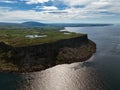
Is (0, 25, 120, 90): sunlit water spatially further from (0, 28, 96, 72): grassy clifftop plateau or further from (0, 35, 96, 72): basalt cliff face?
(0, 28, 96, 72): grassy clifftop plateau

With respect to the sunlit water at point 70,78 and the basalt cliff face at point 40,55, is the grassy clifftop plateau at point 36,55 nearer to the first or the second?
the basalt cliff face at point 40,55

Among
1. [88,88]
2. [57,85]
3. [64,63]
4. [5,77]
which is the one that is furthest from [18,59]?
[88,88]

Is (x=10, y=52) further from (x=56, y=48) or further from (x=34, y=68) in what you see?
(x=56, y=48)

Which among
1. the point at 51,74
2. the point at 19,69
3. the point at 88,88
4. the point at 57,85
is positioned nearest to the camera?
the point at 88,88

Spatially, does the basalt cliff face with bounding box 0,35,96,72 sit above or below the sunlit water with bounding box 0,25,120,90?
above

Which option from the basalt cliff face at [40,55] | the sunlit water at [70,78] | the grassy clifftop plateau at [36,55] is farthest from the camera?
the basalt cliff face at [40,55]

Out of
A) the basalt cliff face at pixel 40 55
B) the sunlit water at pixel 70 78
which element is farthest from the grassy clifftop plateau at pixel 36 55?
the sunlit water at pixel 70 78

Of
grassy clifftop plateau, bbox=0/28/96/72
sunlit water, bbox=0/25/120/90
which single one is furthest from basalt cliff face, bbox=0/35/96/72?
sunlit water, bbox=0/25/120/90

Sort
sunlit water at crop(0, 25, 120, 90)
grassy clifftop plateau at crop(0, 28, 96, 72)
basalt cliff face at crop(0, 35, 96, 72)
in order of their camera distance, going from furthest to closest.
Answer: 1. basalt cliff face at crop(0, 35, 96, 72)
2. grassy clifftop plateau at crop(0, 28, 96, 72)
3. sunlit water at crop(0, 25, 120, 90)

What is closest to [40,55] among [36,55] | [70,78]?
[36,55]
